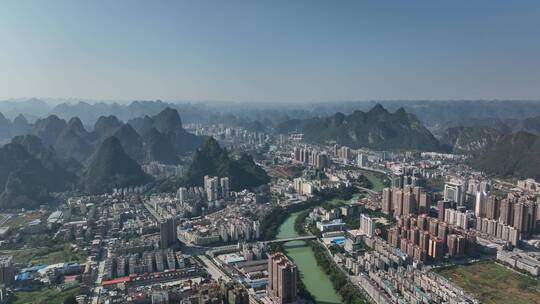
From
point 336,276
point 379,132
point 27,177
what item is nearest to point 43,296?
point 336,276

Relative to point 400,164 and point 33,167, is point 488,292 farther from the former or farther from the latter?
point 33,167

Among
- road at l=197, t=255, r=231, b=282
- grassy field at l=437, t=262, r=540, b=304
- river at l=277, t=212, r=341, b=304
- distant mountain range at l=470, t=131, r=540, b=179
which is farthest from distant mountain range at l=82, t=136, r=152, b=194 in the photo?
distant mountain range at l=470, t=131, r=540, b=179

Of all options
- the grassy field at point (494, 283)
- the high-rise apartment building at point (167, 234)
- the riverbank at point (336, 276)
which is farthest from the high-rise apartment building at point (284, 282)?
the high-rise apartment building at point (167, 234)

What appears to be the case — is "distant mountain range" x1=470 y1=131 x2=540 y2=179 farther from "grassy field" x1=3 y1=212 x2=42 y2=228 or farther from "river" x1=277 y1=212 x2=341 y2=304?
"grassy field" x1=3 y1=212 x2=42 y2=228

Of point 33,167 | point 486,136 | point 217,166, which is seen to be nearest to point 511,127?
point 486,136

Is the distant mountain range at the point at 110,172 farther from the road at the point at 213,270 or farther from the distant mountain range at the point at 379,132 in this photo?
the distant mountain range at the point at 379,132
